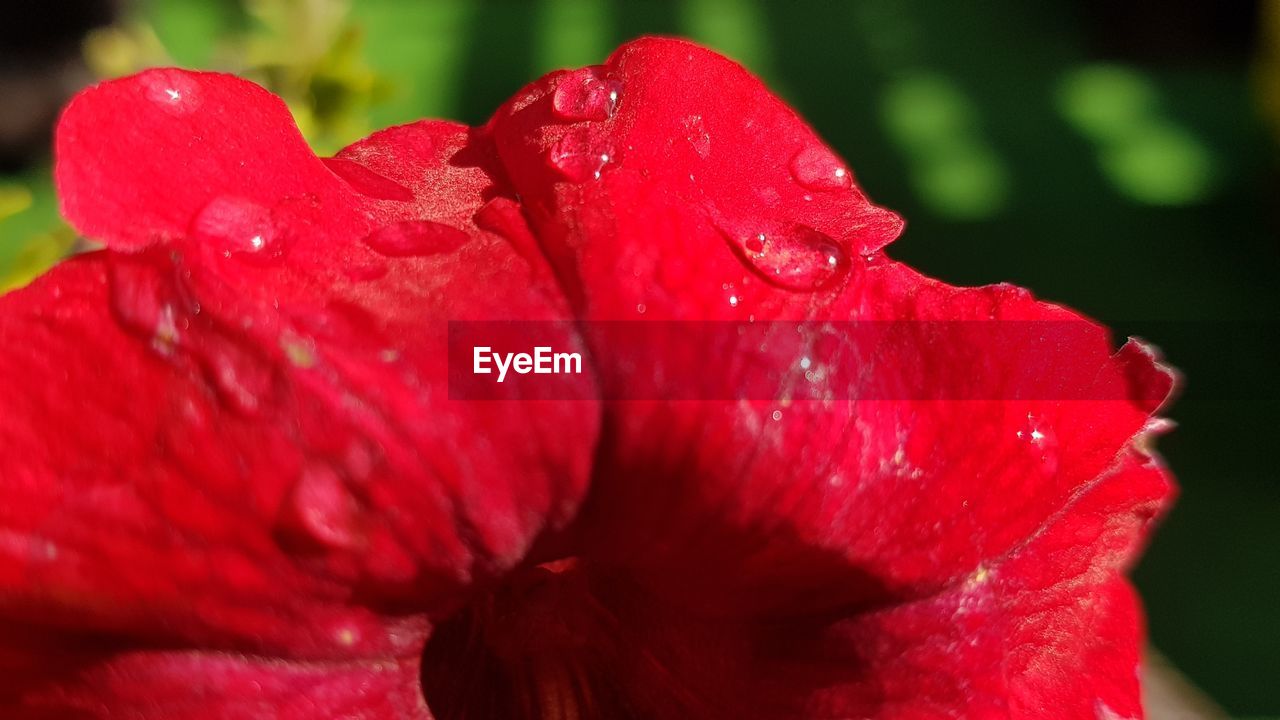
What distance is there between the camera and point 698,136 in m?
0.42

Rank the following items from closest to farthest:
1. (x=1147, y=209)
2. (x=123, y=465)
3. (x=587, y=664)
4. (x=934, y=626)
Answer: (x=123, y=465) < (x=934, y=626) < (x=587, y=664) < (x=1147, y=209)

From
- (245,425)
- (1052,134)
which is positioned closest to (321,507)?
(245,425)

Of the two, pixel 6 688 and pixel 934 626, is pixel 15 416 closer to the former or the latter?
pixel 6 688

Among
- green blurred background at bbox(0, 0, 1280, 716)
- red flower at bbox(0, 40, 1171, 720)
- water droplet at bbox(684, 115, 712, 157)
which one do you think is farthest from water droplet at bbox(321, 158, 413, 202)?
green blurred background at bbox(0, 0, 1280, 716)

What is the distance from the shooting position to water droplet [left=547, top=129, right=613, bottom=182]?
395 millimetres

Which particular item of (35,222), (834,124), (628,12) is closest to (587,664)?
(35,222)

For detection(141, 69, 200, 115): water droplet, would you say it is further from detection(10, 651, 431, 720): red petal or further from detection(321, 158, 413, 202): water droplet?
detection(10, 651, 431, 720): red petal

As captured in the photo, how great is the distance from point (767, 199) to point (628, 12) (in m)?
2.25

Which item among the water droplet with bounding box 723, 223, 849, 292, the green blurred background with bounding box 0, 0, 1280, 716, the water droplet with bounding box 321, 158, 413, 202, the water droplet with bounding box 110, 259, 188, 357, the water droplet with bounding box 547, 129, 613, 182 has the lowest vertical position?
the green blurred background with bounding box 0, 0, 1280, 716

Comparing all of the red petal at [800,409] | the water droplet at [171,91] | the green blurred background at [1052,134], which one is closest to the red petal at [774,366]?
the red petal at [800,409]

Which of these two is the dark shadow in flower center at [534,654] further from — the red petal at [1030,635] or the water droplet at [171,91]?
the water droplet at [171,91]

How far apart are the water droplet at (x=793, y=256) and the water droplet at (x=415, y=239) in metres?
0.10

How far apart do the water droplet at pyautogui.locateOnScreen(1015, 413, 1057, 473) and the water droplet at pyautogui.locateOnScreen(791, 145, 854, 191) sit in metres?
0.12

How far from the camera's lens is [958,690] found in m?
0.44
